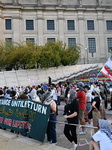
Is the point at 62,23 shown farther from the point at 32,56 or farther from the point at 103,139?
the point at 103,139

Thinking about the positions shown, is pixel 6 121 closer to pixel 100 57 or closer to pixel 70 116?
pixel 70 116

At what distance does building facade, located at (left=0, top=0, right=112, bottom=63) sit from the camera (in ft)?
129

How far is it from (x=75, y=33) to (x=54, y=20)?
6158mm

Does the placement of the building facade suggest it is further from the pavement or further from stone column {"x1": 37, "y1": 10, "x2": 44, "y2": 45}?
the pavement

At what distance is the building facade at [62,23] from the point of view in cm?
3938

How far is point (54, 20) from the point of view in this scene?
137 feet

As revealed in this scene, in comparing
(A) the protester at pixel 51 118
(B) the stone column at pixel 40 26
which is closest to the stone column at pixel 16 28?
(B) the stone column at pixel 40 26

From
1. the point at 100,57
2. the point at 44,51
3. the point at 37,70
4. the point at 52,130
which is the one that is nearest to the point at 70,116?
the point at 52,130

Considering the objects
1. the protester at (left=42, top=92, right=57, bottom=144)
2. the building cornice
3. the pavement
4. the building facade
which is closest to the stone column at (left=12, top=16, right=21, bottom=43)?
the building facade

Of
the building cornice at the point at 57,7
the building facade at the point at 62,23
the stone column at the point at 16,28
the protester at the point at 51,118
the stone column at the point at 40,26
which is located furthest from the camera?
the stone column at the point at 40,26

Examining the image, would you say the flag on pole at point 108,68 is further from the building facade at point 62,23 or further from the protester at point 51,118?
the building facade at point 62,23

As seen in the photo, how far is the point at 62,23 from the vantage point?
4169cm

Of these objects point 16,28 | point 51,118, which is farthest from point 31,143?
point 16,28

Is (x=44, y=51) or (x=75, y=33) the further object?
(x=75, y=33)
